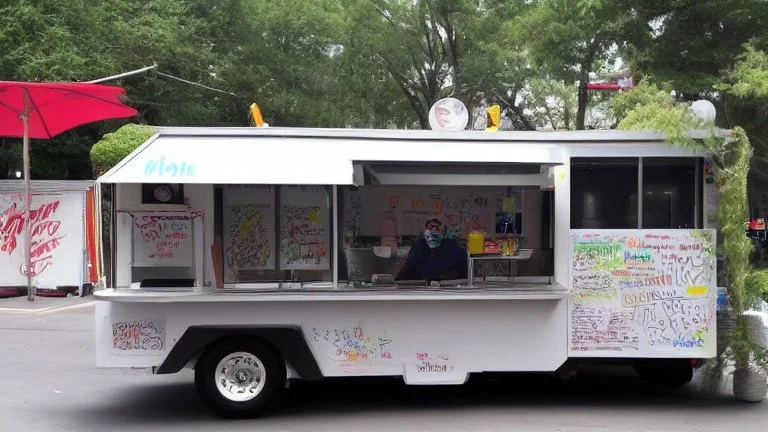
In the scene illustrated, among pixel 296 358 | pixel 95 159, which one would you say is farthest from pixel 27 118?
pixel 296 358

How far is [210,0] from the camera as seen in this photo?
25.8 meters

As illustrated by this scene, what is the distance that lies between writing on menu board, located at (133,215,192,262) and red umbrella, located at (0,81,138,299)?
6072 millimetres

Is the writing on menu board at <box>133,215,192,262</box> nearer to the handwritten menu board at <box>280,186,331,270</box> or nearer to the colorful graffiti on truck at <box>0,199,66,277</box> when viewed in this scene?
the handwritten menu board at <box>280,186,331,270</box>

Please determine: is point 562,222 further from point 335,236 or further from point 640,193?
point 335,236

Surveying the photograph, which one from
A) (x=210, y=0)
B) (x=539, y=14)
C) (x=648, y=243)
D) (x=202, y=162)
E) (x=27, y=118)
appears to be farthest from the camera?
(x=210, y=0)

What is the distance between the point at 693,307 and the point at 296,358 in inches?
141

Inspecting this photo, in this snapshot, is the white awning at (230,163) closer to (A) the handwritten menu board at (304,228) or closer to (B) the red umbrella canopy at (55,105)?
(A) the handwritten menu board at (304,228)

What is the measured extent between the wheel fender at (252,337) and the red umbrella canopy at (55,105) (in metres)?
6.92

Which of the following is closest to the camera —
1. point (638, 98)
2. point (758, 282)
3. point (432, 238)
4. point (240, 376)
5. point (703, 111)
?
point (240, 376)

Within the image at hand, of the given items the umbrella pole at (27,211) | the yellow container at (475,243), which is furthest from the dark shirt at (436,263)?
the umbrella pole at (27,211)

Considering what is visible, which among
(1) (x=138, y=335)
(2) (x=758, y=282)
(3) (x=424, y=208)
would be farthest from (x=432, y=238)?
(2) (x=758, y=282)

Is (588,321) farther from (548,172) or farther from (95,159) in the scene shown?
(95,159)

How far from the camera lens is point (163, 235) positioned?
7.17 meters

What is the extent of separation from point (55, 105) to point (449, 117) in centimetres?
881
